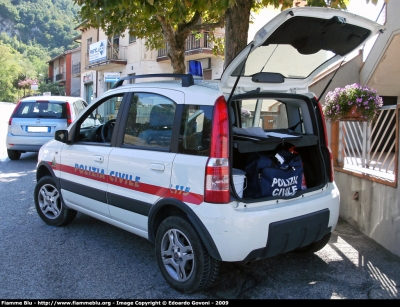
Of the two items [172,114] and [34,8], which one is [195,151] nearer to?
[172,114]

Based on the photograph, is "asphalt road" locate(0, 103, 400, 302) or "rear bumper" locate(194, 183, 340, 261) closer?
"rear bumper" locate(194, 183, 340, 261)

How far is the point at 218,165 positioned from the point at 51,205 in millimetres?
3030

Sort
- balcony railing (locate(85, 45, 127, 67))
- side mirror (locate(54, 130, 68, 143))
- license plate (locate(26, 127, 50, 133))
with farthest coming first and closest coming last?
balcony railing (locate(85, 45, 127, 67))
license plate (locate(26, 127, 50, 133))
side mirror (locate(54, 130, 68, 143))

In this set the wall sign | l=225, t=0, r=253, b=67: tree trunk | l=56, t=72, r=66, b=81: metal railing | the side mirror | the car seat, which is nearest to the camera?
the car seat

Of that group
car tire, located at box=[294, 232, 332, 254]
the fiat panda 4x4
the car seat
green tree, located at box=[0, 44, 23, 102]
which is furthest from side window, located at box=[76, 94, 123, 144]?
green tree, located at box=[0, 44, 23, 102]

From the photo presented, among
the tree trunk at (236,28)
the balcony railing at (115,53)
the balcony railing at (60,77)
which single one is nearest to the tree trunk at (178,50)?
the tree trunk at (236,28)

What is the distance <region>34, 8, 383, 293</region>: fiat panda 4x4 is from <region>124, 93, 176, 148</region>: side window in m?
0.01

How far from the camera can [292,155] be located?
3.83 metres

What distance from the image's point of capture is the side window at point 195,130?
3.22 metres

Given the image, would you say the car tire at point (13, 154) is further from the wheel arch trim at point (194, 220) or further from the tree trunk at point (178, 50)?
the wheel arch trim at point (194, 220)

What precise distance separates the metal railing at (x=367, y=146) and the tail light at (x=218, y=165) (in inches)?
101

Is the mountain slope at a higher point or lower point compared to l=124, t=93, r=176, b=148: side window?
higher

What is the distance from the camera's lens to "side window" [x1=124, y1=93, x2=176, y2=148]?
3596mm

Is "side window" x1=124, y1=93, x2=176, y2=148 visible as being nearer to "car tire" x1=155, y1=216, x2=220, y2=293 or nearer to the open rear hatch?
the open rear hatch
